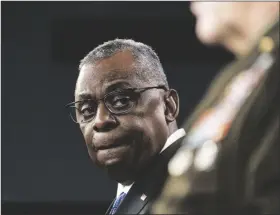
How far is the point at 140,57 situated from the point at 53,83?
412mm

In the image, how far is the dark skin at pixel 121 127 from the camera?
1042 mm

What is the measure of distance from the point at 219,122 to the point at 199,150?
4 centimetres

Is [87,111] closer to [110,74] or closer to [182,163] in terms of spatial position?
[110,74]

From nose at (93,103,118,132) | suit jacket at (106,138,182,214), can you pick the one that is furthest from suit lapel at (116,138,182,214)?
nose at (93,103,118,132)

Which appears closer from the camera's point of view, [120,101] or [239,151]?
[239,151]

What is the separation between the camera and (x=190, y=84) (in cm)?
126

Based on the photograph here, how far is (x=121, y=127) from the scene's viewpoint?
1.04m

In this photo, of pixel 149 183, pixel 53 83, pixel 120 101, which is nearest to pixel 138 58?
pixel 120 101

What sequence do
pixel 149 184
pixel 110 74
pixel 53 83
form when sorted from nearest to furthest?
pixel 149 184
pixel 110 74
pixel 53 83

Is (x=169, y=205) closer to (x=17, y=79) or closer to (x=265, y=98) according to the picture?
(x=265, y=98)

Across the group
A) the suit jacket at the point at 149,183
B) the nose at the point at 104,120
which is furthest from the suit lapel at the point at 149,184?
the nose at the point at 104,120

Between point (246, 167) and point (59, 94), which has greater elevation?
point (59, 94)

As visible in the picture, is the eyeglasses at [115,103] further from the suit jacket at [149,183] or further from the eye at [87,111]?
the suit jacket at [149,183]

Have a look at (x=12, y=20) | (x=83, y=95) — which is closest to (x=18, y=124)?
(x=12, y=20)
